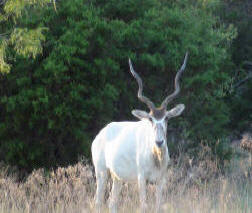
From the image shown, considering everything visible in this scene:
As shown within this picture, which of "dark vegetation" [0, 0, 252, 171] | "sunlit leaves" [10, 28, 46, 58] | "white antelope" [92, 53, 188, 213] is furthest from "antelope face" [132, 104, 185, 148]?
"dark vegetation" [0, 0, 252, 171]

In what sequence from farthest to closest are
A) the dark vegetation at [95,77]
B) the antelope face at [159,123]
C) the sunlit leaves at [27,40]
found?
the dark vegetation at [95,77] → the sunlit leaves at [27,40] → the antelope face at [159,123]

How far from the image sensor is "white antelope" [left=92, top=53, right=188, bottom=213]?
848cm

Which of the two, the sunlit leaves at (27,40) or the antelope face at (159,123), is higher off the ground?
the sunlit leaves at (27,40)

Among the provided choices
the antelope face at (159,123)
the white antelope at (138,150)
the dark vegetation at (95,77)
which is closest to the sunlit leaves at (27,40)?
the white antelope at (138,150)

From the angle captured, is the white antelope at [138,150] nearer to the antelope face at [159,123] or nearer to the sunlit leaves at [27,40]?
the antelope face at [159,123]

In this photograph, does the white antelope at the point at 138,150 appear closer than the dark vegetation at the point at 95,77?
Yes

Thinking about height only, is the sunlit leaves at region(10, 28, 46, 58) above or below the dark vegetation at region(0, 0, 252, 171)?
above

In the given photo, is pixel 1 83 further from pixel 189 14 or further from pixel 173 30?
pixel 189 14

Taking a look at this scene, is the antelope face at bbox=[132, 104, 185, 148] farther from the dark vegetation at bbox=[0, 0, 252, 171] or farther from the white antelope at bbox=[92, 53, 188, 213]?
the dark vegetation at bbox=[0, 0, 252, 171]

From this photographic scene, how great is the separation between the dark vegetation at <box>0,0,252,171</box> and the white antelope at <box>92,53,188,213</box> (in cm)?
235

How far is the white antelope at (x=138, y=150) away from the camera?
8.48 m

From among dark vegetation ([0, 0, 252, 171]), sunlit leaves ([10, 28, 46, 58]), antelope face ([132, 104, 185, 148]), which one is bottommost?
dark vegetation ([0, 0, 252, 171])

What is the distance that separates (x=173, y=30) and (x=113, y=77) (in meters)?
1.73

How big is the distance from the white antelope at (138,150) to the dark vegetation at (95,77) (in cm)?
235
